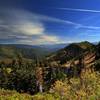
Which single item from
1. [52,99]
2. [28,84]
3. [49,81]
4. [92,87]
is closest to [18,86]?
[28,84]

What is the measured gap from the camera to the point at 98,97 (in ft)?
166

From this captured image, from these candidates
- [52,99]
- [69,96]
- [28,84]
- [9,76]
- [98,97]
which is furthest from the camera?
[9,76]

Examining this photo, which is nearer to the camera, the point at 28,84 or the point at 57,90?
the point at 57,90

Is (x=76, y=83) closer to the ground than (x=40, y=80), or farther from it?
farther from it

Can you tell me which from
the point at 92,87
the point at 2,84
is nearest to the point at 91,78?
the point at 92,87

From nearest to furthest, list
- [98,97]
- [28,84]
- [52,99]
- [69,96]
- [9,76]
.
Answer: [69,96], [98,97], [52,99], [28,84], [9,76]

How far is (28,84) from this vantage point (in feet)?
469

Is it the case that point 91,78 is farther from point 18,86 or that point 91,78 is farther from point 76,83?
point 18,86

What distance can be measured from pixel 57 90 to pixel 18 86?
323 ft

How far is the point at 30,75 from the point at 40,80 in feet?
19.2

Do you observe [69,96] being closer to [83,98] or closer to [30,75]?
[83,98]

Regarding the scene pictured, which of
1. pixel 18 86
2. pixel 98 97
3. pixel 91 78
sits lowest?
pixel 18 86

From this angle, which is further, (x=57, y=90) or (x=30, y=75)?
(x=30, y=75)

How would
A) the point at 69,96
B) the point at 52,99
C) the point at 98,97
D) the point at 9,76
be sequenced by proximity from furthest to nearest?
the point at 9,76
the point at 52,99
the point at 98,97
the point at 69,96
